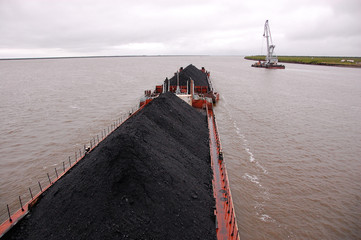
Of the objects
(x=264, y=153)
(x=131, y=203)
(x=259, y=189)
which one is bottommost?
(x=259, y=189)

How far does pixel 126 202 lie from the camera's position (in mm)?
4668

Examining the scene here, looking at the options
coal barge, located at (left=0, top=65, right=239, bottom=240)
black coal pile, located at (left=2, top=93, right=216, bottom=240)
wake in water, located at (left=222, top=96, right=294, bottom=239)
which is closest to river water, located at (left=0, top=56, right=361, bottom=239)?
wake in water, located at (left=222, top=96, right=294, bottom=239)

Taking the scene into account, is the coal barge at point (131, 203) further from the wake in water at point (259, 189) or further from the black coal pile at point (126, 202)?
the wake in water at point (259, 189)

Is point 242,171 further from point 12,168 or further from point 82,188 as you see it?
point 12,168

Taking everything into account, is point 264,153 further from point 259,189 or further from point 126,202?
point 126,202

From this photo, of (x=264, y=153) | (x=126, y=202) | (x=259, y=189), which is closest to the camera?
(x=126, y=202)

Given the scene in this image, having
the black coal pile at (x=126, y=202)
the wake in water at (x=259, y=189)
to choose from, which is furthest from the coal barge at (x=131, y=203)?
the wake in water at (x=259, y=189)

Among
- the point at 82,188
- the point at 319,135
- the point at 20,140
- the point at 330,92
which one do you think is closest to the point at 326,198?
the point at 319,135

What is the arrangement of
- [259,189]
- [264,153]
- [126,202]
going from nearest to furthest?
1. [126,202]
2. [259,189]
3. [264,153]

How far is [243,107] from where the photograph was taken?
73.6 ft

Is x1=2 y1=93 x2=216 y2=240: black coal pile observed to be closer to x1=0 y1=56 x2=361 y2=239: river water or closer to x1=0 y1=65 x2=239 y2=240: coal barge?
x1=0 y1=65 x2=239 y2=240: coal barge

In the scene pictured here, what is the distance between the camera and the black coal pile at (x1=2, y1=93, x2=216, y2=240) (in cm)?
442

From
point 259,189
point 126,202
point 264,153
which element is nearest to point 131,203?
point 126,202

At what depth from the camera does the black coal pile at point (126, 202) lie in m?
4.42
